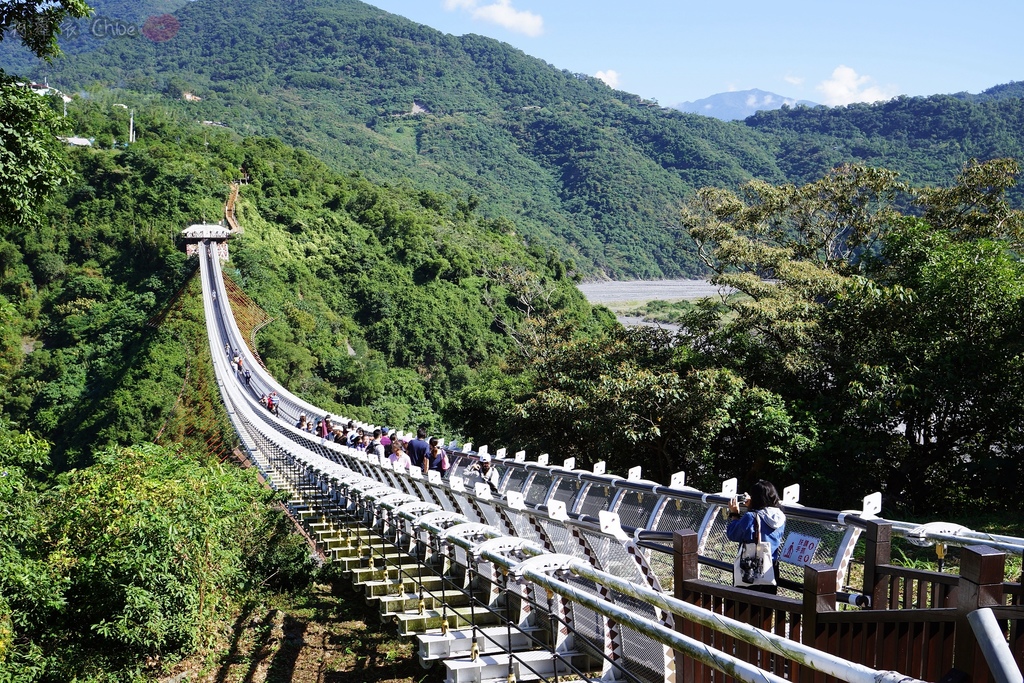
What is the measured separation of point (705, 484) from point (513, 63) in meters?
165

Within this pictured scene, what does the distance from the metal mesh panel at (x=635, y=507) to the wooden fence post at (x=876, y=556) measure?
1.36 metres

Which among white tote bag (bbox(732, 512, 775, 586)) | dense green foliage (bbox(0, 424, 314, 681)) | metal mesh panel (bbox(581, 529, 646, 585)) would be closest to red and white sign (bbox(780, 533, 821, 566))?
white tote bag (bbox(732, 512, 775, 586))

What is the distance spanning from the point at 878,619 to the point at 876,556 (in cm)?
125

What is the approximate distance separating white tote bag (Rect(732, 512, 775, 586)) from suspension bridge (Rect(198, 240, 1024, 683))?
8cm

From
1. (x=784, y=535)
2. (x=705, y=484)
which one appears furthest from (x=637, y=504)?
(x=705, y=484)

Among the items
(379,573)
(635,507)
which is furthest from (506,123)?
(635,507)

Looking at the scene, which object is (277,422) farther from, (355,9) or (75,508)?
(355,9)

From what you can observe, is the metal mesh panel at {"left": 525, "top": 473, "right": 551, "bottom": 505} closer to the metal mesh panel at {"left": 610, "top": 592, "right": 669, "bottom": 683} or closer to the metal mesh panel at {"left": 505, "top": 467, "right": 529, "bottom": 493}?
the metal mesh panel at {"left": 505, "top": 467, "right": 529, "bottom": 493}

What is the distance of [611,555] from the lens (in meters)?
4.25

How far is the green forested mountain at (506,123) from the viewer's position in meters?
85.6

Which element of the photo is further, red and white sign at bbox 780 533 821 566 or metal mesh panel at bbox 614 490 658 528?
metal mesh panel at bbox 614 490 658 528

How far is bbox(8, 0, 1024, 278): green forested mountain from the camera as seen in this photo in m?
85.6

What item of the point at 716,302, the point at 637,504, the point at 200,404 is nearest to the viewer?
the point at 637,504

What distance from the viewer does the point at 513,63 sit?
17025 centimetres
